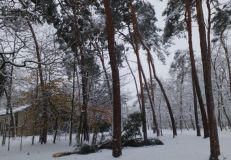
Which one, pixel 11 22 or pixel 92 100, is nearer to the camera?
pixel 11 22

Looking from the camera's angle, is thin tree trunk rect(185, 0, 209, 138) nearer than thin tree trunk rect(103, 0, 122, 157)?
No

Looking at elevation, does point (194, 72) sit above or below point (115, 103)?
above

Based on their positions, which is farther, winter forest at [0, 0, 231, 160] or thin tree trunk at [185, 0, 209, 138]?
thin tree trunk at [185, 0, 209, 138]

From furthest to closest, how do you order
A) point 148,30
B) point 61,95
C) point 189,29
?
1. point 148,30
2. point 61,95
3. point 189,29

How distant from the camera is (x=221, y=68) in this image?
155 feet

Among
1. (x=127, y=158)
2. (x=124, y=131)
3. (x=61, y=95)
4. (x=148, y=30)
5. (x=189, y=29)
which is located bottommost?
(x=127, y=158)

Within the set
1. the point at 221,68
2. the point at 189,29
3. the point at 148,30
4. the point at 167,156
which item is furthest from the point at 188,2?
the point at 221,68

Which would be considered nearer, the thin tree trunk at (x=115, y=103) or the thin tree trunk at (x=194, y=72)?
the thin tree trunk at (x=115, y=103)

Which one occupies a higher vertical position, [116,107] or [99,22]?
[99,22]

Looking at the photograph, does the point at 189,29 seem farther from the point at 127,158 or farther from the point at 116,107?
the point at 127,158

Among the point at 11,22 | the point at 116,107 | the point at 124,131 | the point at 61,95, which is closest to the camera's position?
the point at 11,22

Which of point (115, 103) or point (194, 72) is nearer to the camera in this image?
point (115, 103)

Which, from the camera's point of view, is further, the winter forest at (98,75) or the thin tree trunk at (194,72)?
the thin tree trunk at (194,72)

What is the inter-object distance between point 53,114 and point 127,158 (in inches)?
478
